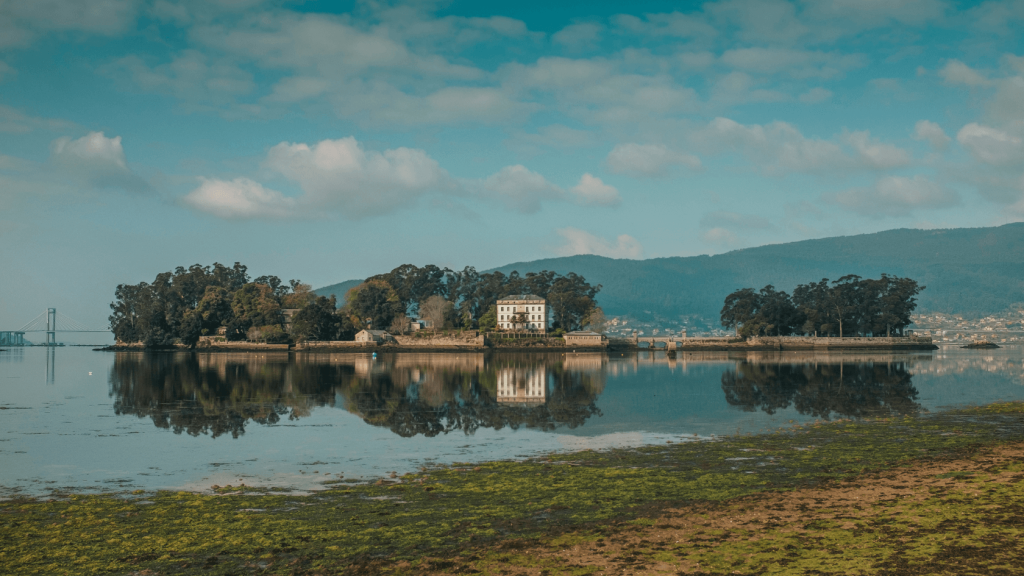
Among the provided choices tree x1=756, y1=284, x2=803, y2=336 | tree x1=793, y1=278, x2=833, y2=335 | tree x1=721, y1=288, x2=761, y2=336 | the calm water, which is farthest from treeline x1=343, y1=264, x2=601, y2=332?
the calm water

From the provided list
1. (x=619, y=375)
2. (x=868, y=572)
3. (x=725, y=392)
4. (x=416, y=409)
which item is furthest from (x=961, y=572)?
(x=619, y=375)

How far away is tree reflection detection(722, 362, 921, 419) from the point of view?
2608 cm

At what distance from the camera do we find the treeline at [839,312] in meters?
106

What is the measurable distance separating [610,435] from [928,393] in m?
20.7

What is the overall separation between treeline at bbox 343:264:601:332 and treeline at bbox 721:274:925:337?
24509 mm

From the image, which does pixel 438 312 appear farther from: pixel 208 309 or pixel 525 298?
pixel 208 309

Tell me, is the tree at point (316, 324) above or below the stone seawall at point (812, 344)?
above

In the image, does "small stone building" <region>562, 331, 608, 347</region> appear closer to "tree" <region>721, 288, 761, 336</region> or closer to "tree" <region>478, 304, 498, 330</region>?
"tree" <region>478, 304, 498, 330</region>

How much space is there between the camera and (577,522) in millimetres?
10234

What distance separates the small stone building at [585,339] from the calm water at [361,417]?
5707 cm

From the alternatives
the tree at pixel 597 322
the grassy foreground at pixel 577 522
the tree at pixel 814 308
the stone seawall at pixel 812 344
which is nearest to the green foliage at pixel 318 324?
the tree at pixel 597 322

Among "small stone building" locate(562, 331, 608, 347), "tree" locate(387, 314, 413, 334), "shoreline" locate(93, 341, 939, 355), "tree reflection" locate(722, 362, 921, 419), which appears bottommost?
"shoreline" locate(93, 341, 939, 355)

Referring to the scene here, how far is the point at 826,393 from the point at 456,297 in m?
102

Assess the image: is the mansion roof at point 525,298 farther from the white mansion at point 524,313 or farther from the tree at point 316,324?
the tree at point 316,324
